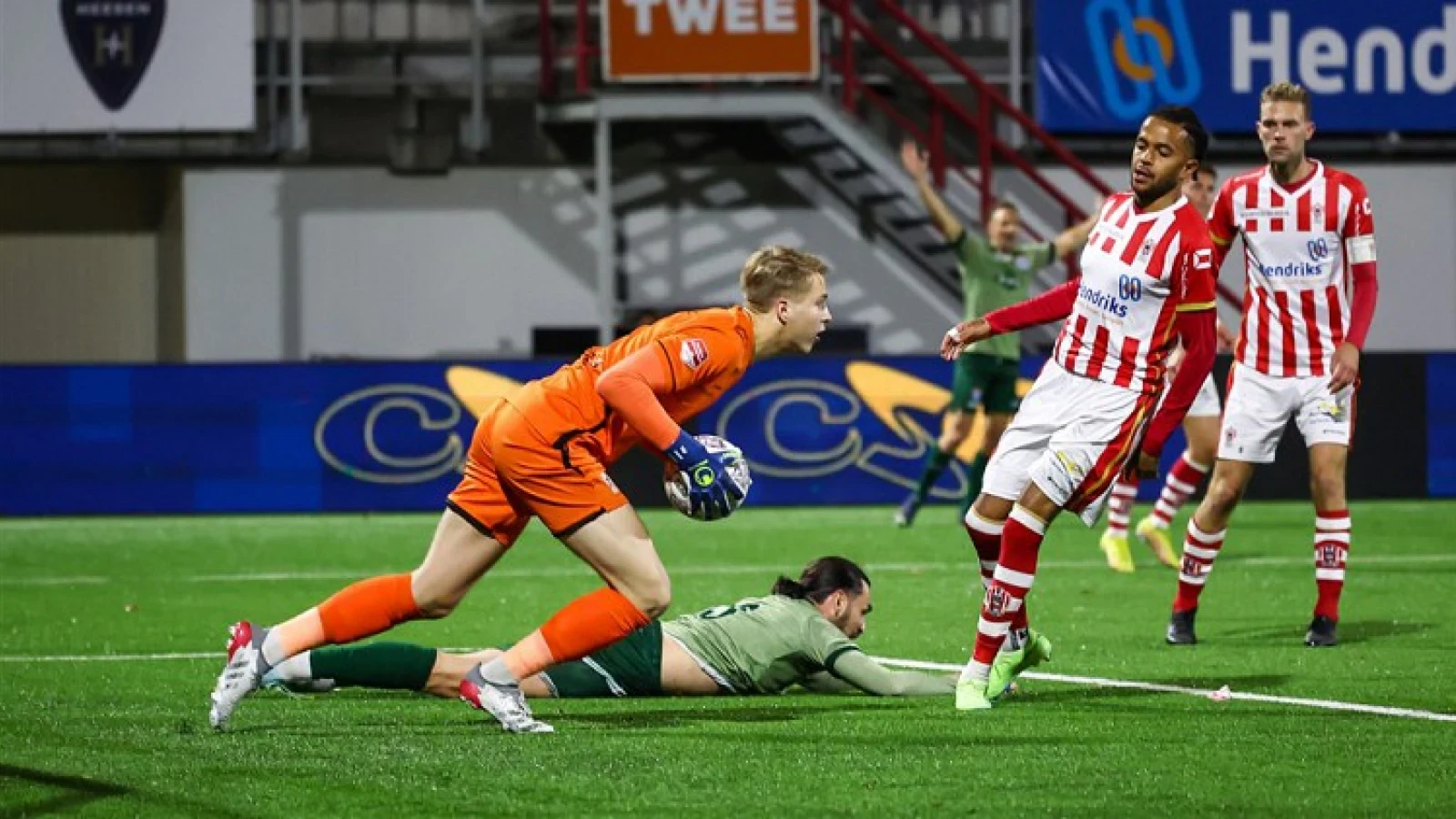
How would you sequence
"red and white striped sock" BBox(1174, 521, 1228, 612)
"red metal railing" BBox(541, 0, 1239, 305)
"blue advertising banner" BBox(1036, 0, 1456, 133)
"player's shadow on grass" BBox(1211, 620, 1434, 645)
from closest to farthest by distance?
"red and white striped sock" BBox(1174, 521, 1228, 612), "player's shadow on grass" BBox(1211, 620, 1434, 645), "red metal railing" BBox(541, 0, 1239, 305), "blue advertising banner" BBox(1036, 0, 1456, 133)

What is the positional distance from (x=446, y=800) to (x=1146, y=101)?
19.3 metres

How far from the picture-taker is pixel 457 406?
18906 millimetres

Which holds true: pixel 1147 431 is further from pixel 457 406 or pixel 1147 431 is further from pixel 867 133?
pixel 867 133

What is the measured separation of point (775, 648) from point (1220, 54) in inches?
682

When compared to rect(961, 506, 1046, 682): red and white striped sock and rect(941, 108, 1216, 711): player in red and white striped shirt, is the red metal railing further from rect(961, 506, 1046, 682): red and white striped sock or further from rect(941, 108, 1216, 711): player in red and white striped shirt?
rect(961, 506, 1046, 682): red and white striped sock

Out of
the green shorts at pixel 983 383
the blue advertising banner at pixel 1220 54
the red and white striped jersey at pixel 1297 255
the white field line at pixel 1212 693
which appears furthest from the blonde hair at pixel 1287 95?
the blue advertising banner at pixel 1220 54

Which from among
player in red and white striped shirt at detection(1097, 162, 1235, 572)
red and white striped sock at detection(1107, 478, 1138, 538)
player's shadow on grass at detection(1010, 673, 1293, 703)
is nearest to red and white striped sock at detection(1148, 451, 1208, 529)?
player in red and white striped shirt at detection(1097, 162, 1235, 572)

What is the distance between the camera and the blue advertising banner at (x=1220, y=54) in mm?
24234

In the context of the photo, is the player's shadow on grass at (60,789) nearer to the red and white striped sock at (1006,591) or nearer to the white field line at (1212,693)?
the red and white striped sock at (1006,591)

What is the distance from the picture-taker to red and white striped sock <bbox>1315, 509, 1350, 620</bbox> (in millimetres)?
10031

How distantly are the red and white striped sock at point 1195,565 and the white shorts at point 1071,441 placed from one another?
1.73 m

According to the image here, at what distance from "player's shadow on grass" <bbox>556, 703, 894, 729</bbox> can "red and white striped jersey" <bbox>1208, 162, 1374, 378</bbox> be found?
3.08 meters

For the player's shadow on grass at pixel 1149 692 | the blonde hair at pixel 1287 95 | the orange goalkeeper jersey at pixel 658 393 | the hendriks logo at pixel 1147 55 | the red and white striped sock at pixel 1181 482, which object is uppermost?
the hendriks logo at pixel 1147 55

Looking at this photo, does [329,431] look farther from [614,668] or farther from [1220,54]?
[614,668]
